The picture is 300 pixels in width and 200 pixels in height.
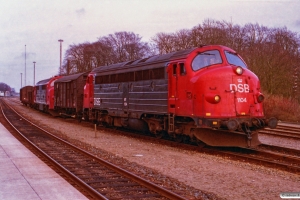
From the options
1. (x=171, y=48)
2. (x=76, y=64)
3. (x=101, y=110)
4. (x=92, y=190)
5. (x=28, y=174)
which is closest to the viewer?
(x=92, y=190)

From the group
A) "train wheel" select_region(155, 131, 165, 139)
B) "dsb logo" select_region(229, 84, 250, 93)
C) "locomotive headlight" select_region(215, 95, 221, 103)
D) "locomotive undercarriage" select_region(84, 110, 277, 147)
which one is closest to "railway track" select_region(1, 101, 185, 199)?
"locomotive undercarriage" select_region(84, 110, 277, 147)

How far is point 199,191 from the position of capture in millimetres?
8094

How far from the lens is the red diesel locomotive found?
13016 millimetres

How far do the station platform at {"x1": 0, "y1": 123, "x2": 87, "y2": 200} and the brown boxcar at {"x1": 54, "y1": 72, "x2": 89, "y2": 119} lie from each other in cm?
1487

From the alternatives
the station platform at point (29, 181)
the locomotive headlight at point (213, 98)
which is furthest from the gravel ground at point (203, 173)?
the station platform at point (29, 181)

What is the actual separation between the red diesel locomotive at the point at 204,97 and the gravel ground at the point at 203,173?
1041 millimetres

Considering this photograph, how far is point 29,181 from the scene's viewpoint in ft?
29.1

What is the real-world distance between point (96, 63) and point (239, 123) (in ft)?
185

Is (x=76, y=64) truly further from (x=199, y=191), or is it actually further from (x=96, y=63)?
(x=199, y=191)

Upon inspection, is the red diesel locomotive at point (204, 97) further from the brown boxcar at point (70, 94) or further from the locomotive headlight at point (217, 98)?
the brown boxcar at point (70, 94)

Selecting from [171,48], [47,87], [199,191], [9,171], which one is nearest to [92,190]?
[199,191]

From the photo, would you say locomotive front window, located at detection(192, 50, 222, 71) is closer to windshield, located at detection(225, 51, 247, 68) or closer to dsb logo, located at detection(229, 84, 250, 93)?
windshield, located at detection(225, 51, 247, 68)

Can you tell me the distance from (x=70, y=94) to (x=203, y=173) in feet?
69.1

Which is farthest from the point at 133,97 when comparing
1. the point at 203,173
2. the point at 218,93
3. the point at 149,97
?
the point at 203,173
